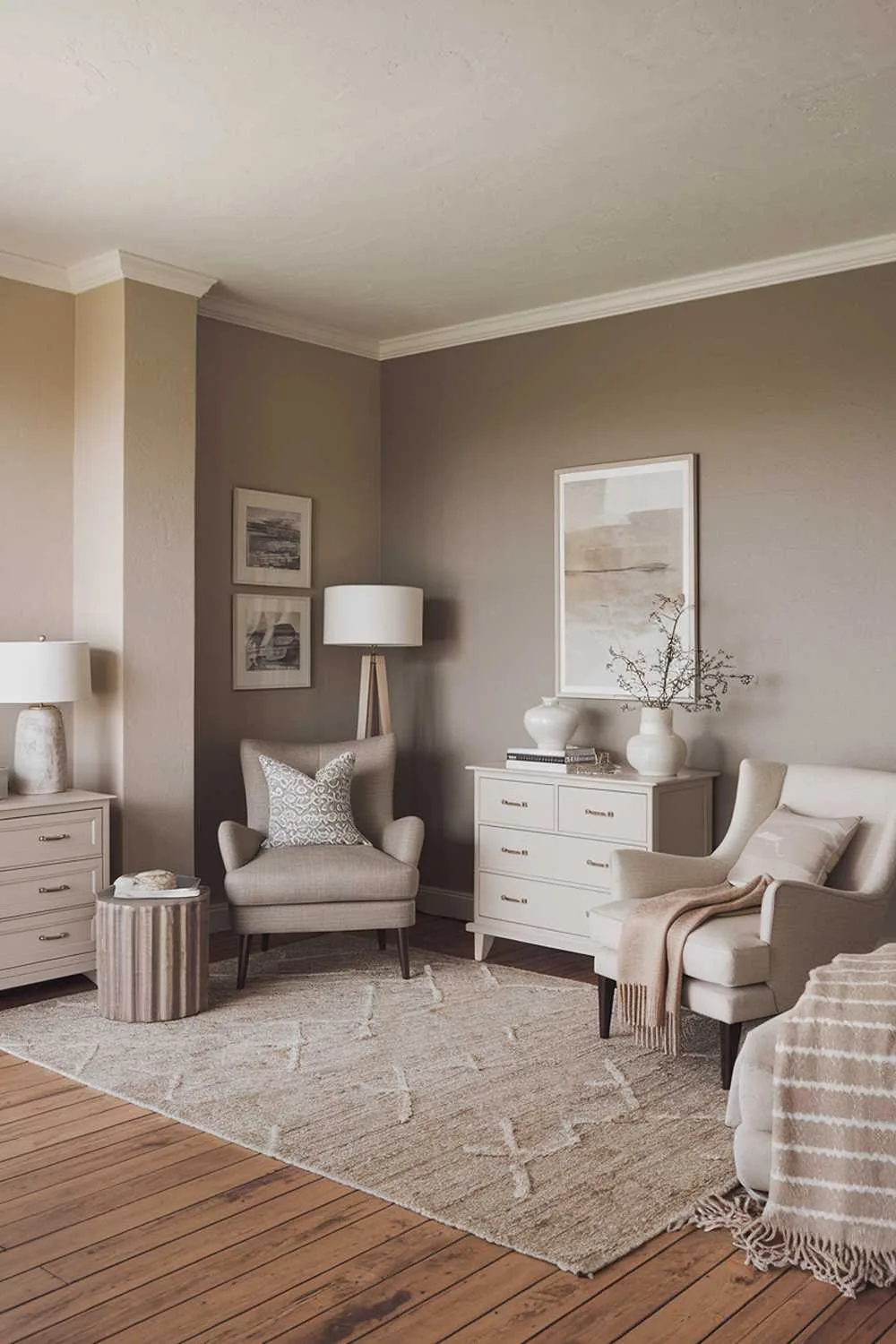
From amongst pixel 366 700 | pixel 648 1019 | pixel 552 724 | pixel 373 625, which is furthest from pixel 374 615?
pixel 648 1019

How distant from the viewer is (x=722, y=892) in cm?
384

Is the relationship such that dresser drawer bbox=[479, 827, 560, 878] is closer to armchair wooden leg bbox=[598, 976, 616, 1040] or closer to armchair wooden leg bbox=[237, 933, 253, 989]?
armchair wooden leg bbox=[598, 976, 616, 1040]

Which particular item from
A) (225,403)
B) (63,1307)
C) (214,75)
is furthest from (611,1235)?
(225,403)

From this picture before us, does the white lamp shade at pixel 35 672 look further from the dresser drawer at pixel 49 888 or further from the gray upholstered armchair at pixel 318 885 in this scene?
the gray upholstered armchair at pixel 318 885

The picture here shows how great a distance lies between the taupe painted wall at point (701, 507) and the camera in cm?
463

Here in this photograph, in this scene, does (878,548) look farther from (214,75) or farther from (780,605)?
(214,75)

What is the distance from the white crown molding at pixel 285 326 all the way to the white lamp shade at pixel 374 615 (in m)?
1.25

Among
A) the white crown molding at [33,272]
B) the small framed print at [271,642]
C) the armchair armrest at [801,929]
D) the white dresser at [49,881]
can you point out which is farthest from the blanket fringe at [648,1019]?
the white crown molding at [33,272]

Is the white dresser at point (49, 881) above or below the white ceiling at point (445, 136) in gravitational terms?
below

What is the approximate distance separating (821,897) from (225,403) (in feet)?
11.0

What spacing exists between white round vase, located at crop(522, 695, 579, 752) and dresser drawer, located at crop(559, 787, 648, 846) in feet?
1.02

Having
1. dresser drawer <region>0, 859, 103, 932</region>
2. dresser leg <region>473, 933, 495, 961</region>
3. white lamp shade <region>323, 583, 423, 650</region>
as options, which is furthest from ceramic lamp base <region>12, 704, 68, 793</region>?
dresser leg <region>473, 933, 495, 961</region>

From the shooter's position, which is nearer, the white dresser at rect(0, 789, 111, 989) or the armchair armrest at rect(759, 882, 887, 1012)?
the armchair armrest at rect(759, 882, 887, 1012)

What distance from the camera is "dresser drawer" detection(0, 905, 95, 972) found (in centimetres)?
437
